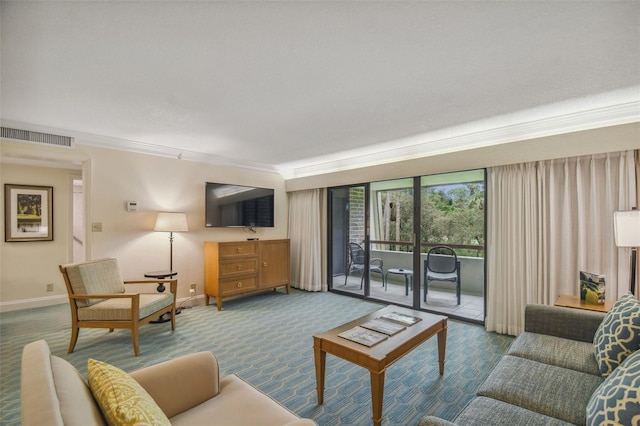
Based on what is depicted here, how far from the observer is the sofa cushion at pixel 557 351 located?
Result: 1.78 metres

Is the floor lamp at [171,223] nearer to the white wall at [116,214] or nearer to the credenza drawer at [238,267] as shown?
the white wall at [116,214]

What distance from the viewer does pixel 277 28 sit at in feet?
5.57

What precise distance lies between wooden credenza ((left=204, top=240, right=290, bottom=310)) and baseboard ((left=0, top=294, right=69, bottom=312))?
2.34m

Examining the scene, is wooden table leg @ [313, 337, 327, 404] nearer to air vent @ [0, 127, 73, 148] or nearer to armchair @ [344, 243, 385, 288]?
armchair @ [344, 243, 385, 288]

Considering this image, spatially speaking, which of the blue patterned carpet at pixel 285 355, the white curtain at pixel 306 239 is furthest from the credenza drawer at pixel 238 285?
the white curtain at pixel 306 239

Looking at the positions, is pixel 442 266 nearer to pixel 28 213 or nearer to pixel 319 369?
pixel 319 369

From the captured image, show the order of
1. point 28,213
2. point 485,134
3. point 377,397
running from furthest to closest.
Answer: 1. point 28,213
2. point 485,134
3. point 377,397

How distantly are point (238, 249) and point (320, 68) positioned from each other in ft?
10.8

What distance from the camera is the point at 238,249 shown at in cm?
465

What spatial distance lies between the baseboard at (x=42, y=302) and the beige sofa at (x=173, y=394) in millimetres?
3334

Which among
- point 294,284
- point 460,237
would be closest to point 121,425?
point 460,237

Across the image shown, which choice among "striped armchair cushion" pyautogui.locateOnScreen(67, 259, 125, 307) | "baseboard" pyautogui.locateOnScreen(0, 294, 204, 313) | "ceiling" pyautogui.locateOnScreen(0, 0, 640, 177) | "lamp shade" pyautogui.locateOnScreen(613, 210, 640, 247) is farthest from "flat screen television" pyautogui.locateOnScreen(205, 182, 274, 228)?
"lamp shade" pyautogui.locateOnScreen(613, 210, 640, 247)

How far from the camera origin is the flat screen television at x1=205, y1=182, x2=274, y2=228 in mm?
4738

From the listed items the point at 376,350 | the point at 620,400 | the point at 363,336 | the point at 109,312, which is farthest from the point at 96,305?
the point at 620,400
